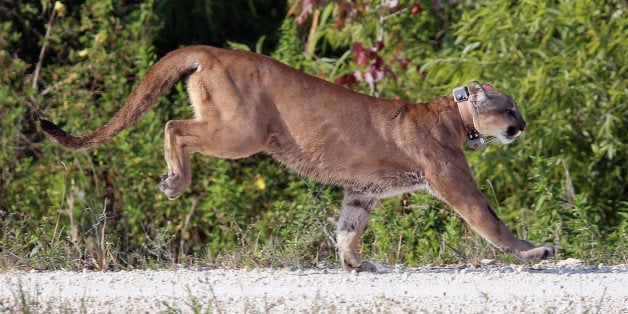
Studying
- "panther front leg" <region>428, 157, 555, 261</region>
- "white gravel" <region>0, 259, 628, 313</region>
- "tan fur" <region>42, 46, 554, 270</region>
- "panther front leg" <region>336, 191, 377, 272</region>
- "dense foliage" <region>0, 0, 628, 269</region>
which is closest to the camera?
"white gravel" <region>0, 259, 628, 313</region>

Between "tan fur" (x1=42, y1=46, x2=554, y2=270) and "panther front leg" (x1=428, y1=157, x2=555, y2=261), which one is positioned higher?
"tan fur" (x1=42, y1=46, x2=554, y2=270)

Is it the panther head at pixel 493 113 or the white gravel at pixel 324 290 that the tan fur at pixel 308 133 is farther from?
the white gravel at pixel 324 290

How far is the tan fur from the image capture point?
23.6 feet

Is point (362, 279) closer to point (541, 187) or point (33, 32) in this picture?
point (541, 187)

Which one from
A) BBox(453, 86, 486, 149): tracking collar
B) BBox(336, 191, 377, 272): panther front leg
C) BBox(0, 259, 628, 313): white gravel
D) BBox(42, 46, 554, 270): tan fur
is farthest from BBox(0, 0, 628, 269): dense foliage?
BBox(0, 259, 628, 313): white gravel

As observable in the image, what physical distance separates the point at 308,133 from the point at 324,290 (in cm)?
119

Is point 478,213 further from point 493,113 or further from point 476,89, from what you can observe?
point 476,89

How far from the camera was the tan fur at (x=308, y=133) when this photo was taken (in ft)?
23.6

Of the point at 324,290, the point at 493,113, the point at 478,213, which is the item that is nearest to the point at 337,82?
the point at 493,113

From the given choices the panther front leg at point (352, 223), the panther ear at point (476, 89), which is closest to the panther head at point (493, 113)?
the panther ear at point (476, 89)

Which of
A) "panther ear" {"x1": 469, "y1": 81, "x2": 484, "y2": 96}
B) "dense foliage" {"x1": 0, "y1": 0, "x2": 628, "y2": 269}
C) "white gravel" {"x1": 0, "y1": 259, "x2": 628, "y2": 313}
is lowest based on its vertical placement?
"dense foliage" {"x1": 0, "y1": 0, "x2": 628, "y2": 269}

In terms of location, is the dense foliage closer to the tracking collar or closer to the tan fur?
the tracking collar

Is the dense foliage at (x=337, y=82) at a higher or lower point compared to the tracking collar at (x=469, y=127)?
lower

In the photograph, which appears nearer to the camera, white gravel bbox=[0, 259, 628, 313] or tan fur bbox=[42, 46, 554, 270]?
white gravel bbox=[0, 259, 628, 313]
